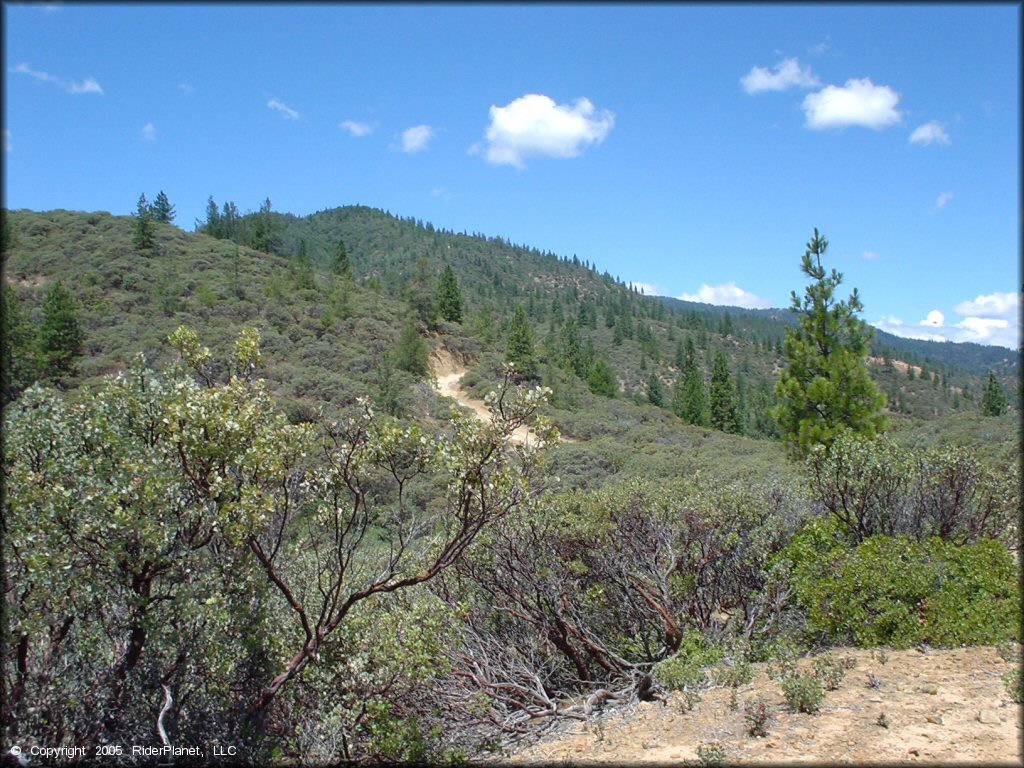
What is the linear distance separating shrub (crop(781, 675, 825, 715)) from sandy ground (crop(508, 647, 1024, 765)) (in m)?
0.09

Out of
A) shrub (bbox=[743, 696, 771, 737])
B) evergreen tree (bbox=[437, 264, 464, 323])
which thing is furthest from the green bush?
evergreen tree (bbox=[437, 264, 464, 323])

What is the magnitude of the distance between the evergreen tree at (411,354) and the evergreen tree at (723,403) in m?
28.0

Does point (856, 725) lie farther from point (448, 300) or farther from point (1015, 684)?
point (448, 300)

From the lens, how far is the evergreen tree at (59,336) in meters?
29.0

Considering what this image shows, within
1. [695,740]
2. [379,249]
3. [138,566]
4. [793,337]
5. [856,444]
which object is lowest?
[695,740]

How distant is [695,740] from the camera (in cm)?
545

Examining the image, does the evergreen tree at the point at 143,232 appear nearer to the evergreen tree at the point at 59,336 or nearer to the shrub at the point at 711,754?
the evergreen tree at the point at 59,336

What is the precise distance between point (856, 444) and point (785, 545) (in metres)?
1.89

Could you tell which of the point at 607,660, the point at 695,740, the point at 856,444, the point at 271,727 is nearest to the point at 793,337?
the point at 856,444

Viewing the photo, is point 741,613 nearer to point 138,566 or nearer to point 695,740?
point 695,740

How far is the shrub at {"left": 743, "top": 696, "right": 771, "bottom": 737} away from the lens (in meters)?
5.28

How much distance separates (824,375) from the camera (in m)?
13.5

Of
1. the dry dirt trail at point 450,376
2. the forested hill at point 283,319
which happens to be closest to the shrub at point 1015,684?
the forested hill at point 283,319

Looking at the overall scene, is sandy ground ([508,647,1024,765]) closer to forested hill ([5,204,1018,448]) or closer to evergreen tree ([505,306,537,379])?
forested hill ([5,204,1018,448])
